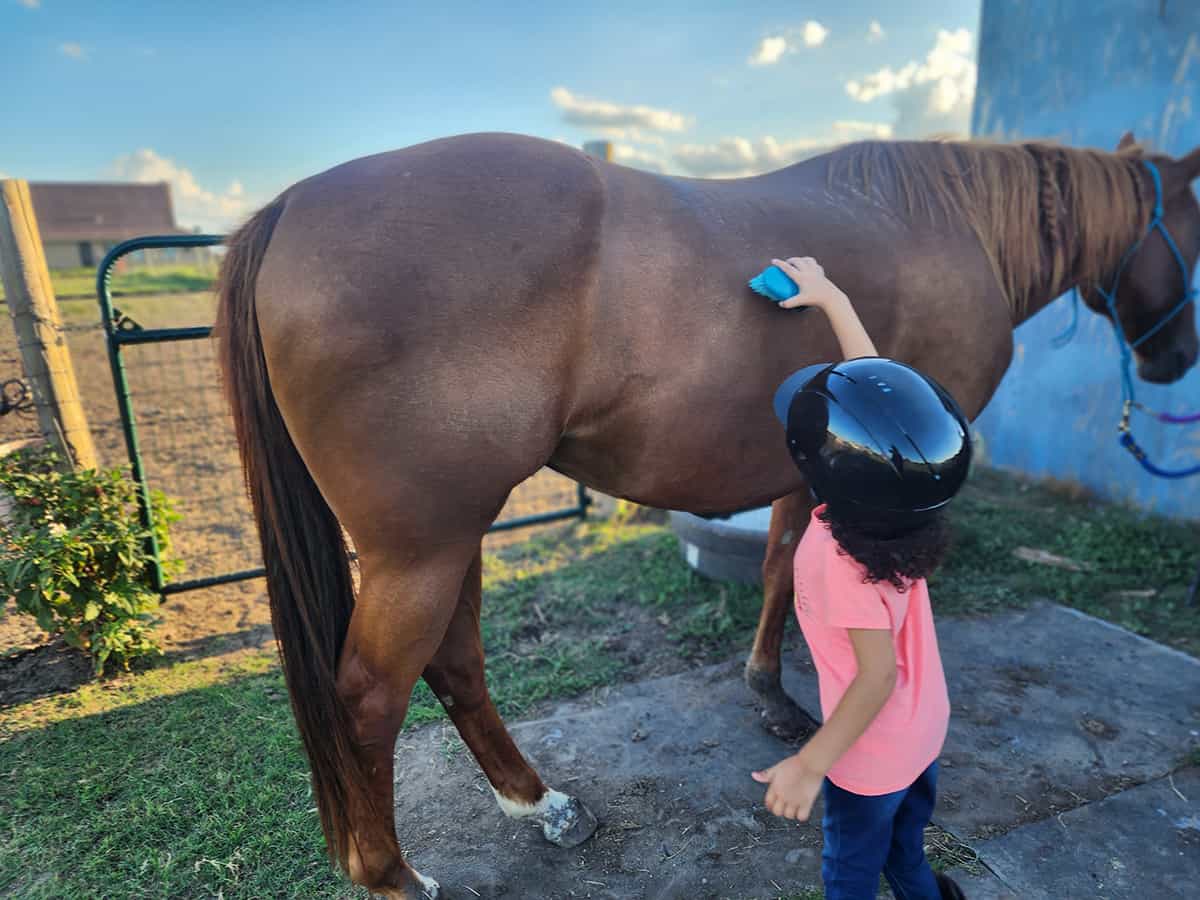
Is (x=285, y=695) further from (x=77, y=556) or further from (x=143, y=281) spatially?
(x=143, y=281)

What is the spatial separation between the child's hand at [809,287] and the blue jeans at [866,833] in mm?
1057

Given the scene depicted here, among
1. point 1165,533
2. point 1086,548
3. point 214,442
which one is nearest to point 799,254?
point 1086,548

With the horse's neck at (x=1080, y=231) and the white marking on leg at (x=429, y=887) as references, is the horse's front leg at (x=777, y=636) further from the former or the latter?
the white marking on leg at (x=429, y=887)

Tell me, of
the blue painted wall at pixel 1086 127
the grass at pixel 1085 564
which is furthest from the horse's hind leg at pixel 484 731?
the blue painted wall at pixel 1086 127

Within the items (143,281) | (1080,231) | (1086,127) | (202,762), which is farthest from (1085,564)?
(143,281)

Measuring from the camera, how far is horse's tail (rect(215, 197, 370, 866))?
149 cm

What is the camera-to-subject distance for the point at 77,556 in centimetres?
266

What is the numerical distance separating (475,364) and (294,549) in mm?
663

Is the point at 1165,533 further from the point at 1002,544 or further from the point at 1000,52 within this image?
the point at 1000,52

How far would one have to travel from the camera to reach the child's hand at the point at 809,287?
63.0 inches

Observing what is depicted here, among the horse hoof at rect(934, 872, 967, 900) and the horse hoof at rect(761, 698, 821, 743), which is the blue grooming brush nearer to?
the horse hoof at rect(934, 872, 967, 900)

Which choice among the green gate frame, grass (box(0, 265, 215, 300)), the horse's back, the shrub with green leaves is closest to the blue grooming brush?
the horse's back

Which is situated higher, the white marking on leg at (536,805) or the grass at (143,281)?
the grass at (143,281)

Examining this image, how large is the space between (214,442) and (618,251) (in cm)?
580
